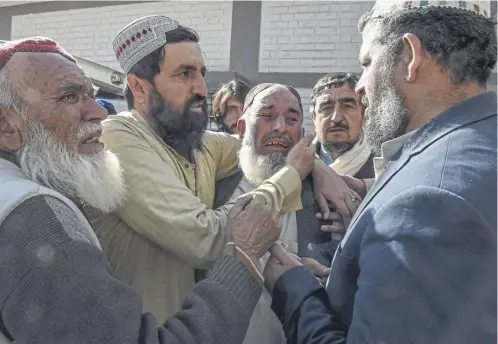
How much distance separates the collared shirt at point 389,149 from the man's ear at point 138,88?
1039 millimetres

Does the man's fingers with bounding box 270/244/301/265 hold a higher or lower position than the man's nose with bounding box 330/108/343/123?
lower

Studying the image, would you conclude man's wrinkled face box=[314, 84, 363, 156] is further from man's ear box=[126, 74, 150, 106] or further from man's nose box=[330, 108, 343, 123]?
man's ear box=[126, 74, 150, 106]

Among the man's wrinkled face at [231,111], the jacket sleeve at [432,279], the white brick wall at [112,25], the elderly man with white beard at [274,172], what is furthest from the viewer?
the white brick wall at [112,25]

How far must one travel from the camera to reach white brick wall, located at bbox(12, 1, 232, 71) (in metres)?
7.68

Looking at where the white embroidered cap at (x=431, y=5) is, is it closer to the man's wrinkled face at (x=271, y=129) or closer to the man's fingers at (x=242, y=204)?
the man's fingers at (x=242, y=204)

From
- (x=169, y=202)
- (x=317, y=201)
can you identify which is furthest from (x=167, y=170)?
(x=317, y=201)

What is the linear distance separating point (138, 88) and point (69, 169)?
69 centimetres

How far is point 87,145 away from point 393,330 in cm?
104

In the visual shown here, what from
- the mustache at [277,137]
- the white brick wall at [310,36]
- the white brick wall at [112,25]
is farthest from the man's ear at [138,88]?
the white brick wall at [112,25]

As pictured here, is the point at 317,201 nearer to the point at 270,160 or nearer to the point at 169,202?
the point at 270,160

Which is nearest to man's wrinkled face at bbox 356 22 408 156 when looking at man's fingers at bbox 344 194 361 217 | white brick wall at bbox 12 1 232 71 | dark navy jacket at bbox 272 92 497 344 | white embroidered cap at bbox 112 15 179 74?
dark navy jacket at bbox 272 92 497 344

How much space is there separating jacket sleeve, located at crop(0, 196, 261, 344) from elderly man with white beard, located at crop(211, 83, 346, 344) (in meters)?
0.54

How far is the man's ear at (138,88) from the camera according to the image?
2094mm

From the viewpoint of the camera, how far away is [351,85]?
121 inches
